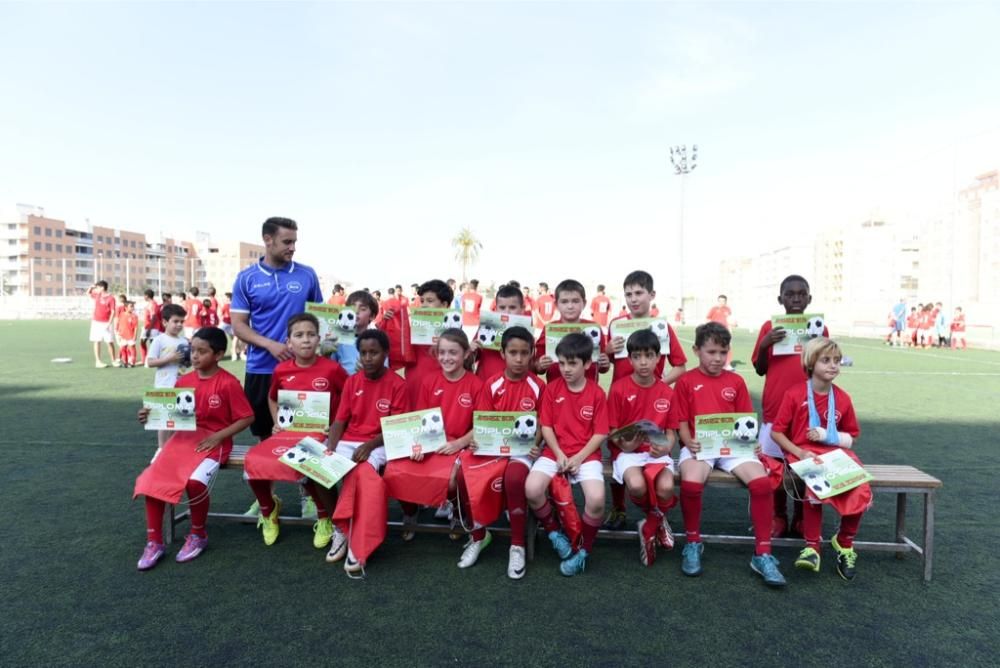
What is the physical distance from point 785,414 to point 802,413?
0.10 metres

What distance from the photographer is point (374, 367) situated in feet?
13.0

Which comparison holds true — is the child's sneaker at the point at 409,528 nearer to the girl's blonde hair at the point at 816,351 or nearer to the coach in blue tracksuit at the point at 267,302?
the coach in blue tracksuit at the point at 267,302

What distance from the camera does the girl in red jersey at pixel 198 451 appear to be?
11.8 feet

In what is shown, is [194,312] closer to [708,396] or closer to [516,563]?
[516,563]

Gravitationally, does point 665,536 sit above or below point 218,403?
below

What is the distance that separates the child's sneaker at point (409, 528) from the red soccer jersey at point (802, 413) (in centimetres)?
238

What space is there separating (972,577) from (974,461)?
3.26m

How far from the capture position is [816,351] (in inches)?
146

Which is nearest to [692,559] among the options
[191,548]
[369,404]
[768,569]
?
[768,569]

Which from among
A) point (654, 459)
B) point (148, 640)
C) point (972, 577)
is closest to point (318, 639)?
point (148, 640)

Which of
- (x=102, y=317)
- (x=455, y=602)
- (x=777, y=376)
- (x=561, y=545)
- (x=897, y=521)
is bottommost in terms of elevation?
(x=455, y=602)

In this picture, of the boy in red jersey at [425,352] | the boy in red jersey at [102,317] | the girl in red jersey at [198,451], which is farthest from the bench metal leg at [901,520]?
the boy in red jersey at [102,317]

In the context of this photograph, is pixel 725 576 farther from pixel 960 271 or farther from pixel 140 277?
pixel 140 277

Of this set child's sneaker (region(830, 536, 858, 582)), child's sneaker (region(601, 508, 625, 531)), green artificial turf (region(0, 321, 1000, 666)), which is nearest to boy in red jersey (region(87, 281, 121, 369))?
green artificial turf (region(0, 321, 1000, 666))
